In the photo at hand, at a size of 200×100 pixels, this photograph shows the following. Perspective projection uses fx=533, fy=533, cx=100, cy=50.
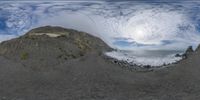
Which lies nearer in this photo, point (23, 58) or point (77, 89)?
point (77, 89)

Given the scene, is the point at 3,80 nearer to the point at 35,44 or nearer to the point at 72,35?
the point at 35,44

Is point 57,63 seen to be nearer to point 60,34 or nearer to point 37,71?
point 37,71

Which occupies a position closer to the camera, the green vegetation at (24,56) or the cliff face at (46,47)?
the cliff face at (46,47)

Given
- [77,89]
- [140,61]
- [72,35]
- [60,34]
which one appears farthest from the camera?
[72,35]

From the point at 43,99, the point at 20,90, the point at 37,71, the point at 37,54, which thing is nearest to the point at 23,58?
the point at 37,54

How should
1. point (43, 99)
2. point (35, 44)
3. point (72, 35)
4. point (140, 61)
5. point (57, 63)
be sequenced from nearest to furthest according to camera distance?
point (43, 99) → point (57, 63) → point (35, 44) → point (140, 61) → point (72, 35)

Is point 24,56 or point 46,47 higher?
point 46,47

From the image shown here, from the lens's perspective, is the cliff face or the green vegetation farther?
the green vegetation

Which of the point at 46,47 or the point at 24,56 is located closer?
the point at 24,56
